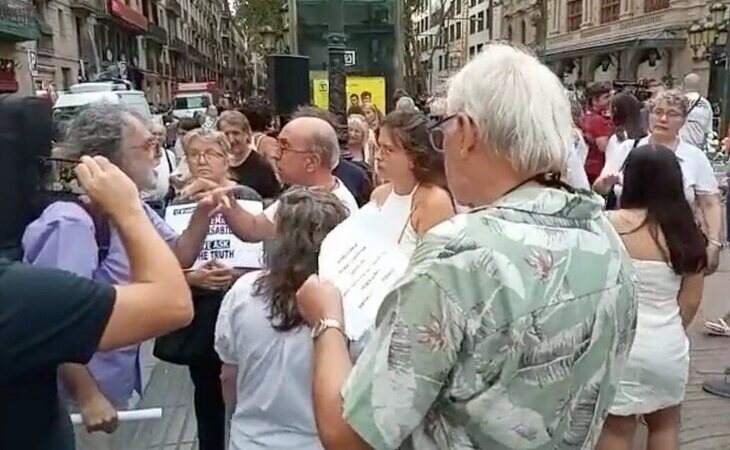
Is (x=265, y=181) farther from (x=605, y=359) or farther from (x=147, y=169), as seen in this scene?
(x=605, y=359)

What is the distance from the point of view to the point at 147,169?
277 centimetres

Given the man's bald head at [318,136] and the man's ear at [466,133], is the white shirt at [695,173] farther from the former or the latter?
the man's ear at [466,133]

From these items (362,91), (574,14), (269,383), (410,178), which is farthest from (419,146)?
(574,14)

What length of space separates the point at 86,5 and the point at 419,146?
131 feet

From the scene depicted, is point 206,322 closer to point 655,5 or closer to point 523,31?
point 655,5

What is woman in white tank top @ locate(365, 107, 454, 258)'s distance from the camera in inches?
116

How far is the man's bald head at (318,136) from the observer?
3.78 meters

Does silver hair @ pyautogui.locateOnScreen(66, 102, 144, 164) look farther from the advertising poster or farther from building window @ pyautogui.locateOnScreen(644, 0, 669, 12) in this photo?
building window @ pyautogui.locateOnScreen(644, 0, 669, 12)

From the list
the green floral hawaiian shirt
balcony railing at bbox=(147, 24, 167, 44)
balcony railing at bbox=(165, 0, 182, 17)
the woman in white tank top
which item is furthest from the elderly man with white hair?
balcony railing at bbox=(165, 0, 182, 17)

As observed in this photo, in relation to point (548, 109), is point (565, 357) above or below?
below

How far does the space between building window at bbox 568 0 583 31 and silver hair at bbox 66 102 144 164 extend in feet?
160

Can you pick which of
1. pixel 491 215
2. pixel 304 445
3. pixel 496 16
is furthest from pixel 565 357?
pixel 496 16

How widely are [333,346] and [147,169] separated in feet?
4.74

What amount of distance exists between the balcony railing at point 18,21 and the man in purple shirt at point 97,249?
89.5 feet
